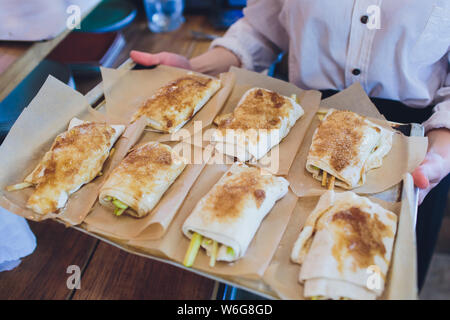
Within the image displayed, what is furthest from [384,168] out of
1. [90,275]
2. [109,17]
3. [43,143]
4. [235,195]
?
[109,17]

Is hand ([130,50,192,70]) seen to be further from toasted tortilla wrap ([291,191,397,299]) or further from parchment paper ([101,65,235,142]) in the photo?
toasted tortilla wrap ([291,191,397,299])

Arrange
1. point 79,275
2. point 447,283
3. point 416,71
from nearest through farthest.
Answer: point 79,275 → point 416,71 → point 447,283

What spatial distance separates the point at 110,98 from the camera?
2.24 meters

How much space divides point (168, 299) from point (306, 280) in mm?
879

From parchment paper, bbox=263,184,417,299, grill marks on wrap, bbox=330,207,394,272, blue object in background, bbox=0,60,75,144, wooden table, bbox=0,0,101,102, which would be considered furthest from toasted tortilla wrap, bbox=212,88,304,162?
wooden table, bbox=0,0,101,102

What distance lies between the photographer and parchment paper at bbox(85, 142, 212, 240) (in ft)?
4.98

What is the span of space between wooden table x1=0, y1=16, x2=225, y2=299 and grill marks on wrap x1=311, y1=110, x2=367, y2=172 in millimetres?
998

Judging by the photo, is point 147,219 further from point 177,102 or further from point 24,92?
point 24,92

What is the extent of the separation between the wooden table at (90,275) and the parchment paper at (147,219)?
0.46 m

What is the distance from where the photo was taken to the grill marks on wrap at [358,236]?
134cm

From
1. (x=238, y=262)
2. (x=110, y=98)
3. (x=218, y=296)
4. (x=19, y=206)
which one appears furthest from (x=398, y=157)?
(x=19, y=206)

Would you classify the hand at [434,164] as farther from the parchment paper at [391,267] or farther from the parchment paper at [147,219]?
the parchment paper at [147,219]

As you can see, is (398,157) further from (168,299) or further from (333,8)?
(168,299)

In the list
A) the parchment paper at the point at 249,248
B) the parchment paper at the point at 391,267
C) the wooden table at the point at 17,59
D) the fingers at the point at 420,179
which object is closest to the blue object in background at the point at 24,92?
the wooden table at the point at 17,59
